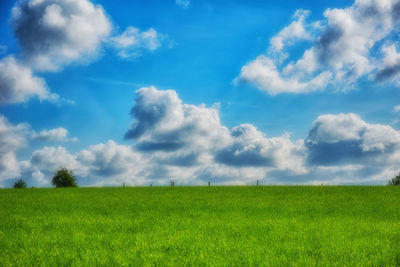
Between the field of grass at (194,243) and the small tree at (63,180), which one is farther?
the small tree at (63,180)

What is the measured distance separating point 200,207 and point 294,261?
1799 cm

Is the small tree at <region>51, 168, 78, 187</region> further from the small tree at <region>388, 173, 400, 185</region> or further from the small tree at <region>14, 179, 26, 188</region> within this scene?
the small tree at <region>388, 173, 400, 185</region>

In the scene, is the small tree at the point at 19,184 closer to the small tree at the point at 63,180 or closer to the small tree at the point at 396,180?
the small tree at the point at 63,180

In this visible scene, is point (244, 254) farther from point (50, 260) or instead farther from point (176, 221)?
point (176, 221)

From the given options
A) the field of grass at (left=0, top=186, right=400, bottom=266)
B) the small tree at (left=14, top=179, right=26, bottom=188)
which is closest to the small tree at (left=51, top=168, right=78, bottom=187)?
the small tree at (left=14, top=179, right=26, bottom=188)

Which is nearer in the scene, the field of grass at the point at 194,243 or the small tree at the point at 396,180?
the field of grass at the point at 194,243

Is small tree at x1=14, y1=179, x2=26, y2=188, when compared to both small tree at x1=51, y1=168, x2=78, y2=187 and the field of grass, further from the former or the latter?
the field of grass

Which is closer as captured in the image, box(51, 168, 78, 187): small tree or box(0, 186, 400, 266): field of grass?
box(0, 186, 400, 266): field of grass

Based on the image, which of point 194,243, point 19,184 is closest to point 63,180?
point 19,184

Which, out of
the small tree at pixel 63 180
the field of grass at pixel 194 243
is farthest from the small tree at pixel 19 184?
the field of grass at pixel 194 243

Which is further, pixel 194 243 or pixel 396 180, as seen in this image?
pixel 396 180

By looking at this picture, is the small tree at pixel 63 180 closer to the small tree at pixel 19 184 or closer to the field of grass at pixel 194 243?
the small tree at pixel 19 184

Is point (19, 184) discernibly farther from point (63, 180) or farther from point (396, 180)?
point (396, 180)

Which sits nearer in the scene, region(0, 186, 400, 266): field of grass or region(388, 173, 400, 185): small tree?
region(0, 186, 400, 266): field of grass
